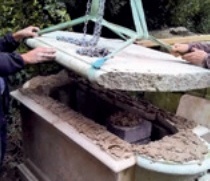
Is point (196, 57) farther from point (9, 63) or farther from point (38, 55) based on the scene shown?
point (9, 63)

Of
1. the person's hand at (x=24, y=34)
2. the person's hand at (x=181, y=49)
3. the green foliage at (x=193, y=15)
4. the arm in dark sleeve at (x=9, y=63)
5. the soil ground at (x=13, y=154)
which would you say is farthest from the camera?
the green foliage at (x=193, y=15)

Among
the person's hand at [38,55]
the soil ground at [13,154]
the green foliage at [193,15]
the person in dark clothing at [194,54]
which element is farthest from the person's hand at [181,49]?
the green foliage at [193,15]

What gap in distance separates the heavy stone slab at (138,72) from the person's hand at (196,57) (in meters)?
0.03

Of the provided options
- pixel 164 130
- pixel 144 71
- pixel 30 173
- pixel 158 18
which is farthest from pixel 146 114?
pixel 158 18

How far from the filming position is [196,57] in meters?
1.82

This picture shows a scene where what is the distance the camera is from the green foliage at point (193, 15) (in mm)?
4543

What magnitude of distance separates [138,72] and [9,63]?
622 millimetres

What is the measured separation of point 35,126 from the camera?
2.25m

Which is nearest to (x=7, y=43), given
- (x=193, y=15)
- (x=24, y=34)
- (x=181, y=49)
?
(x=24, y=34)

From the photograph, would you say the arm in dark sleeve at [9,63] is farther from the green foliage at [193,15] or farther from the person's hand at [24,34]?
the green foliage at [193,15]

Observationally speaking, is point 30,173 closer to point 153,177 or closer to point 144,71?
point 153,177

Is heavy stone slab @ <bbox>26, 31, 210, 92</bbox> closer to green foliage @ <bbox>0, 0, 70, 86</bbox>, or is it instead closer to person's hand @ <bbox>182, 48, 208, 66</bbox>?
person's hand @ <bbox>182, 48, 208, 66</bbox>

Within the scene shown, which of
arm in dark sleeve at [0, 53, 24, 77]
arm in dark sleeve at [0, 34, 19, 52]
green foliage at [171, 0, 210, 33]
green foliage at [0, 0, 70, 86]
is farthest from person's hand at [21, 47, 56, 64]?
green foliage at [171, 0, 210, 33]

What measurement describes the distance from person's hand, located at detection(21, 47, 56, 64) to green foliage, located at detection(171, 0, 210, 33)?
2.94m
